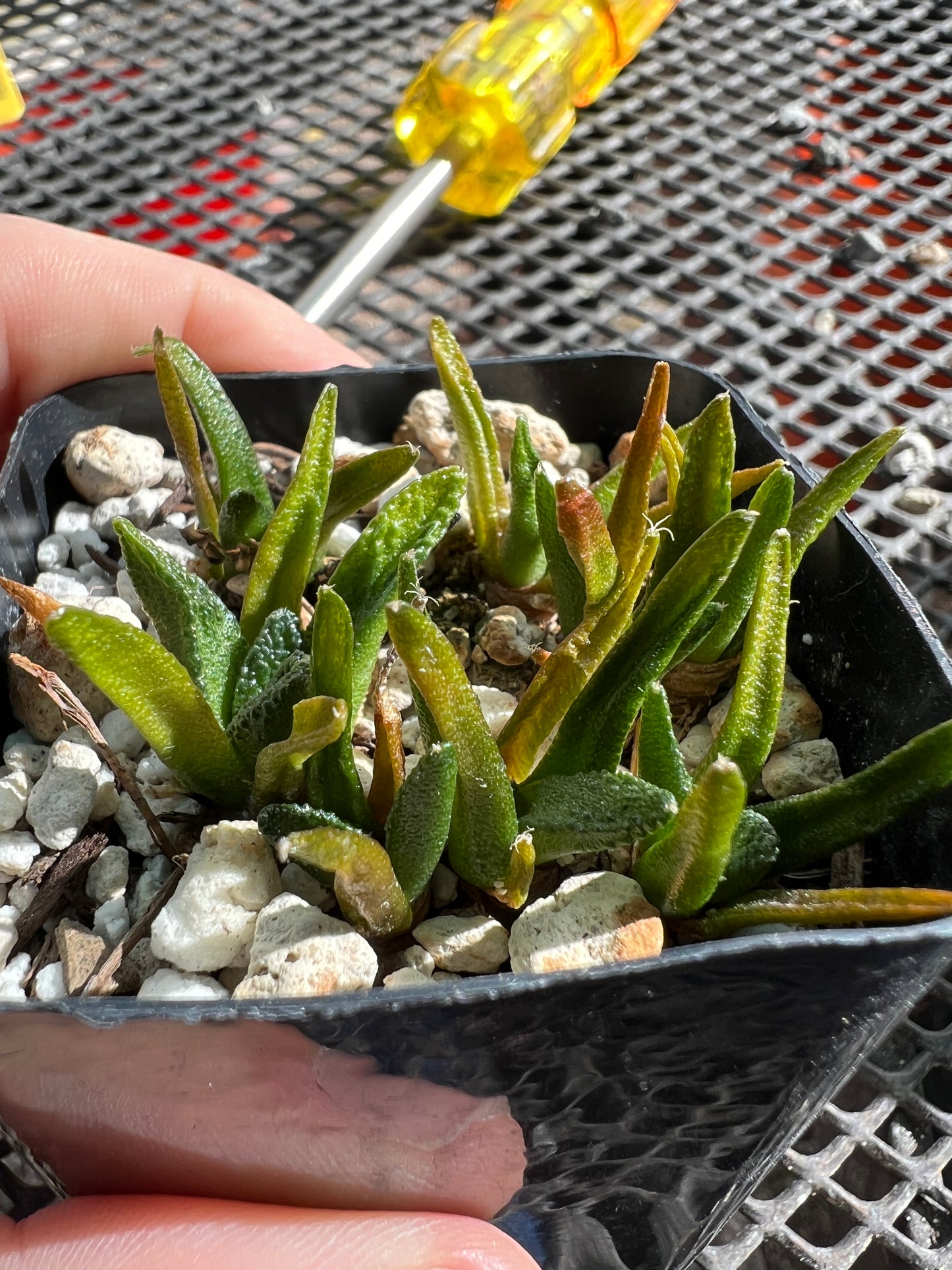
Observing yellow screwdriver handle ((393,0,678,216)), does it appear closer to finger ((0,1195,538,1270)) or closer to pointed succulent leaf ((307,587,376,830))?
pointed succulent leaf ((307,587,376,830))

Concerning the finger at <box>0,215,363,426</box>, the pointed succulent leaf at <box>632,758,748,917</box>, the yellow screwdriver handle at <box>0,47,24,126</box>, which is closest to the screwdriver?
the finger at <box>0,215,363,426</box>

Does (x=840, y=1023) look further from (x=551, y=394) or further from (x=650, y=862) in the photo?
(x=551, y=394)

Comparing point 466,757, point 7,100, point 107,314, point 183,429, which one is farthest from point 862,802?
Result: point 7,100

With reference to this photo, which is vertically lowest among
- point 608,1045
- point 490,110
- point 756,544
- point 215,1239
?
point 215,1239

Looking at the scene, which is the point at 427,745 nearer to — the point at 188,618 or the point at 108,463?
the point at 188,618

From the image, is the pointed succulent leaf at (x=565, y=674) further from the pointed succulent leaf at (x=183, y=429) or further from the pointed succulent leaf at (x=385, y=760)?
the pointed succulent leaf at (x=183, y=429)

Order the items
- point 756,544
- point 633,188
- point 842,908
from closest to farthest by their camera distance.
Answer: point 842,908 → point 756,544 → point 633,188

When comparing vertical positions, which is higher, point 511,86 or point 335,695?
point 511,86

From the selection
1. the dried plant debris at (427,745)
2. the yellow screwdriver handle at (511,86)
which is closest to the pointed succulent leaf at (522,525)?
the dried plant debris at (427,745)
